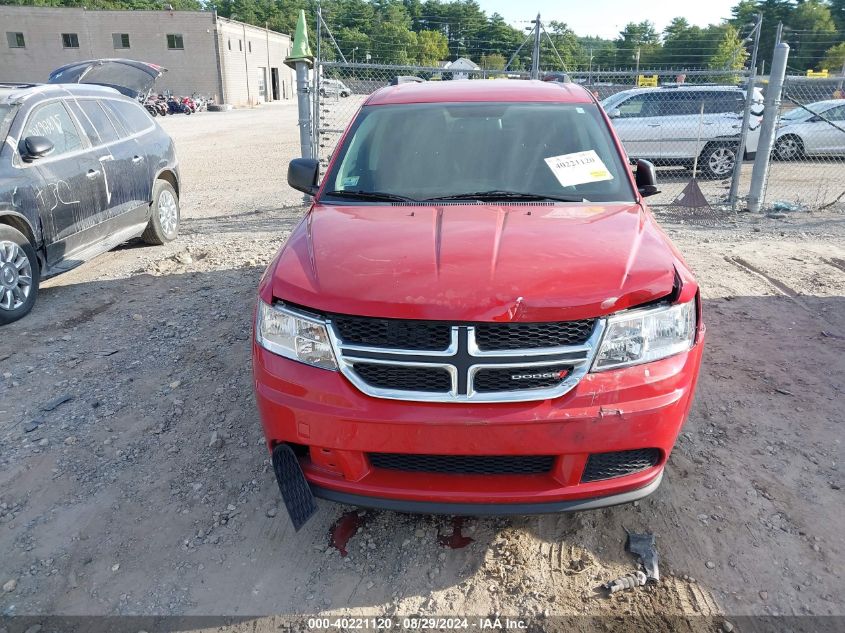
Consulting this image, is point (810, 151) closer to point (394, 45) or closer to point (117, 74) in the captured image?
point (394, 45)

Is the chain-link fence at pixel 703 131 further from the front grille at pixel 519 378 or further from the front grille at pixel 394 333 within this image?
the front grille at pixel 519 378

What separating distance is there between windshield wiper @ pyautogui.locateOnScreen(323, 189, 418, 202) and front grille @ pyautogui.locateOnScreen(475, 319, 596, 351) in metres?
1.22

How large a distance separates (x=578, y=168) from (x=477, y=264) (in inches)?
51.0

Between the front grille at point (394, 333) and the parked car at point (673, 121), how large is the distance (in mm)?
10816

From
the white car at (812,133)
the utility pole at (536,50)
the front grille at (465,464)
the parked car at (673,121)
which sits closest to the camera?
the front grille at (465,464)

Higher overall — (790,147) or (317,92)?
(317,92)

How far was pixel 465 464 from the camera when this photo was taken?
7.68ft

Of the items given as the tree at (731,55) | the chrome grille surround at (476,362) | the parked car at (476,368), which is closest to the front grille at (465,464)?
the parked car at (476,368)

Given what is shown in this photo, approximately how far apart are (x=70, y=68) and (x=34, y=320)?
16.3ft

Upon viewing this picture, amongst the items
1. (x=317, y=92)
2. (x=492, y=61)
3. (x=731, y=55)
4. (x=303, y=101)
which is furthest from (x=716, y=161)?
(x=492, y=61)

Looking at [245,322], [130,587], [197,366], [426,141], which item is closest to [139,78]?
[245,322]

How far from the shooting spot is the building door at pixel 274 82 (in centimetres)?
6107

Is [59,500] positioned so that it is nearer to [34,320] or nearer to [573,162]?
[34,320]

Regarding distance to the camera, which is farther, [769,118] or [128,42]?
[128,42]
